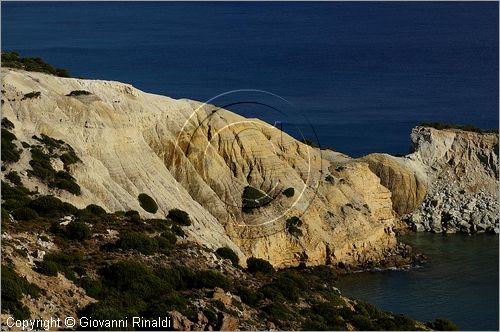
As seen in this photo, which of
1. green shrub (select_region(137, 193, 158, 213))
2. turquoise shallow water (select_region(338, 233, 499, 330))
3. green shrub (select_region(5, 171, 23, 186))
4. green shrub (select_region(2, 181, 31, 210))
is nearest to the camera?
green shrub (select_region(2, 181, 31, 210))

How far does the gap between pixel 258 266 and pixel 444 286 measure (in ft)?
41.3

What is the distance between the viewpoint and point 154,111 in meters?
62.6

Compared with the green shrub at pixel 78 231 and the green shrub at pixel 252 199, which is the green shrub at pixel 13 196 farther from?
the green shrub at pixel 252 199

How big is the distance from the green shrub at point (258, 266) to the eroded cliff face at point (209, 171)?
1.60 m

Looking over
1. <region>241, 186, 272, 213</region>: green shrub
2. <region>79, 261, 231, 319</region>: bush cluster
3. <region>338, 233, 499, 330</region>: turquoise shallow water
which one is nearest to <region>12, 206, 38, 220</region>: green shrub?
<region>79, 261, 231, 319</region>: bush cluster

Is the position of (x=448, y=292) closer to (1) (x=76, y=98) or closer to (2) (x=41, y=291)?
(1) (x=76, y=98)

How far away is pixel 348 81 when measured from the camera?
458ft

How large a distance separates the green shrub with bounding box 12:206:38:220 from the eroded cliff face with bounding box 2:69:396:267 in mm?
4057

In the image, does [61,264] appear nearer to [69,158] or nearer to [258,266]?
[69,158]

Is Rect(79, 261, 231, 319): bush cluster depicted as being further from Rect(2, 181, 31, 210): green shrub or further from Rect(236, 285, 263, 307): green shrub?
Rect(2, 181, 31, 210): green shrub

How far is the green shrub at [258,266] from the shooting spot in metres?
53.9

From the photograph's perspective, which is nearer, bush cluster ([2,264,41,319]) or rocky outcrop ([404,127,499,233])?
bush cluster ([2,264,41,319])

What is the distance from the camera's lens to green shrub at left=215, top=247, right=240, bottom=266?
53.0 metres

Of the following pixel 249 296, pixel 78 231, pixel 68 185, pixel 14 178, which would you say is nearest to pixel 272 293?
pixel 249 296
